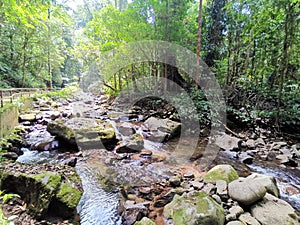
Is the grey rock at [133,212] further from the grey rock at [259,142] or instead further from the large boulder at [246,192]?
the grey rock at [259,142]

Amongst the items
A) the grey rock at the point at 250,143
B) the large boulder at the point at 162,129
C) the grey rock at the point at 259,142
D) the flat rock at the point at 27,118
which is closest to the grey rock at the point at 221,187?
the grey rock at the point at 250,143

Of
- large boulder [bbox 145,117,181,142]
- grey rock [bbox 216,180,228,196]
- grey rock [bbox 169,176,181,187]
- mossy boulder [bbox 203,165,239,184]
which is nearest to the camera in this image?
grey rock [bbox 216,180,228,196]

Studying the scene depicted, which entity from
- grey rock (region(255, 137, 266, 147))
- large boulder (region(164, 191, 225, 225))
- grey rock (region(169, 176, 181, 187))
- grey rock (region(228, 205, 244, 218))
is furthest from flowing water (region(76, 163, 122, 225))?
grey rock (region(255, 137, 266, 147))

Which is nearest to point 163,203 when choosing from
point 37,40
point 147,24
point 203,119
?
point 203,119

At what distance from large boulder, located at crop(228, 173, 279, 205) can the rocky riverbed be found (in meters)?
0.02

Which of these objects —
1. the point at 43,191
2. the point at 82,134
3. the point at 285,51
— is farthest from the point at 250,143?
the point at 43,191

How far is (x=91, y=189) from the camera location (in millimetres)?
4027

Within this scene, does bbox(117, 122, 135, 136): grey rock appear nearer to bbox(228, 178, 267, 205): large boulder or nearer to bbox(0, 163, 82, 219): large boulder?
bbox(0, 163, 82, 219): large boulder

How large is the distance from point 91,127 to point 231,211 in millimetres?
5191

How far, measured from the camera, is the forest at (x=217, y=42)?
6.64m

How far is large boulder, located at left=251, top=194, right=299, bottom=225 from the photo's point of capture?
2.79 meters

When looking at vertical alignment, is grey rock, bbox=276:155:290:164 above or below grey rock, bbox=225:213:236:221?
above

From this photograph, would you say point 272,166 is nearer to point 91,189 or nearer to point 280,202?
point 280,202

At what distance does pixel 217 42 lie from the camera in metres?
10.8
